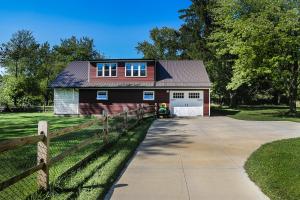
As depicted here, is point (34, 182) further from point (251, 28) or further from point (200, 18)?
point (200, 18)

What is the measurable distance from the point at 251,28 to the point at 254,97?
109 ft

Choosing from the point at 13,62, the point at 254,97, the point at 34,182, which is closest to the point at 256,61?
the point at 34,182

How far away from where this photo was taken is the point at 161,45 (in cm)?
7206

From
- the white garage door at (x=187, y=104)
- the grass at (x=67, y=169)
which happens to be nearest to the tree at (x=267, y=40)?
the white garage door at (x=187, y=104)

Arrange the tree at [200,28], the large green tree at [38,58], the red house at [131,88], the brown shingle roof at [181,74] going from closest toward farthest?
the red house at [131,88] < the brown shingle roof at [181,74] < the tree at [200,28] < the large green tree at [38,58]

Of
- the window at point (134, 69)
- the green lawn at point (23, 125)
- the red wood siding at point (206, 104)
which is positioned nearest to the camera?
the green lawn at point (23, 125)

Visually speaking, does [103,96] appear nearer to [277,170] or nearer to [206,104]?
[206,104]

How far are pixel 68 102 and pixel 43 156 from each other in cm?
3075

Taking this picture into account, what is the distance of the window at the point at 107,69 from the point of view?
120ft

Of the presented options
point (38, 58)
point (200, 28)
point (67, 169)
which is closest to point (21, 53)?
point (38, 58)

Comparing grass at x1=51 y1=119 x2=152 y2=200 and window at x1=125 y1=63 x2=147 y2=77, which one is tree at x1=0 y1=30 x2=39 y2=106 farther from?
grass at x1=51 y1=119 x2=152 y2=200

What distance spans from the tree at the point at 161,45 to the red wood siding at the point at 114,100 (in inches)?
1250

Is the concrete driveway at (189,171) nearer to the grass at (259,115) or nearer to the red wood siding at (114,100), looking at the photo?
the grass at (259,115)

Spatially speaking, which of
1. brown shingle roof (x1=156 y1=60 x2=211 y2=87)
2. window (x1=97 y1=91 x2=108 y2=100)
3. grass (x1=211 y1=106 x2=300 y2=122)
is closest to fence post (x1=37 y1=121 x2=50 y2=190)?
grass (x1=211 y1=106 x2=300 y2=122)
